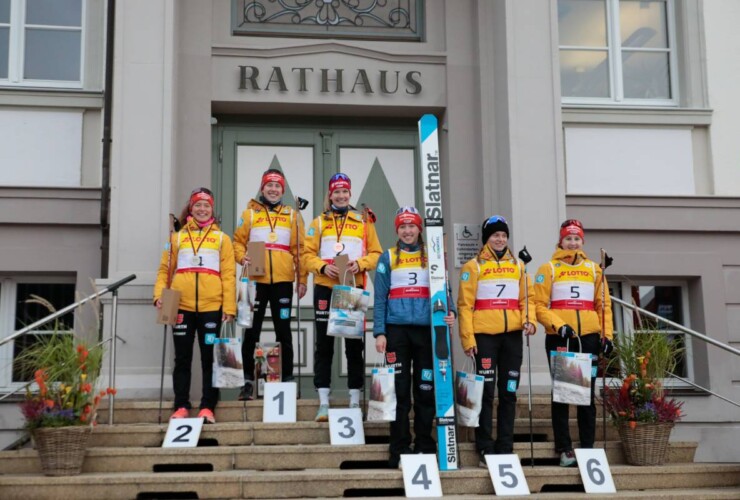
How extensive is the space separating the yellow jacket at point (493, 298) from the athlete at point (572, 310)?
0.24 meters

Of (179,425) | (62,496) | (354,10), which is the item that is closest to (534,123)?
(354,10)

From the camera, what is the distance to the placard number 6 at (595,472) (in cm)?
708

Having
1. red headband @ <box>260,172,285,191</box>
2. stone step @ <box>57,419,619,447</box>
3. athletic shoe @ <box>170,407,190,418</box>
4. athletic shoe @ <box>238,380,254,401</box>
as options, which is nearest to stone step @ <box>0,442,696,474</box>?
stone step @ <box>57,419,619,447</box>

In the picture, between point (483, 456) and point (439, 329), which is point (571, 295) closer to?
point (439, 329)

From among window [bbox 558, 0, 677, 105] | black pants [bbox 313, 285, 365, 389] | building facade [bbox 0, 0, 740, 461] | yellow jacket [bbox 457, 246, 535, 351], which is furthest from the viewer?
window [bbox 558, 0, 677, 105]

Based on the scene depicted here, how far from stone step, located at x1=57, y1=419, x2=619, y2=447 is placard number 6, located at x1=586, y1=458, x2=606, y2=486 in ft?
3.27

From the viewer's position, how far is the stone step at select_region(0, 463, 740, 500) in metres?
6.69

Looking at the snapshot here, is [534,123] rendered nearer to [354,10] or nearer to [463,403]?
[354,10]

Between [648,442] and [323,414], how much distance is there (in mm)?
2526

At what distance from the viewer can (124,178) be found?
893cm

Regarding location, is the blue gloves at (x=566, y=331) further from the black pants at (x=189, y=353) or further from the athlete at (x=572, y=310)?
the black pants at (x=189, y=353)

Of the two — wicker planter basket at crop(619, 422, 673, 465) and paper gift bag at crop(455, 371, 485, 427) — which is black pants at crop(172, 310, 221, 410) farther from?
wicker planter basket at crop(619, 422, 673, 465)

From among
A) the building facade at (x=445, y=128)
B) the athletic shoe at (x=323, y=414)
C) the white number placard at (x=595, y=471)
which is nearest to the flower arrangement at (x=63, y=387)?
the athletic shoe at (x=323, y=414)

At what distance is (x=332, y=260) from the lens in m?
8.05
